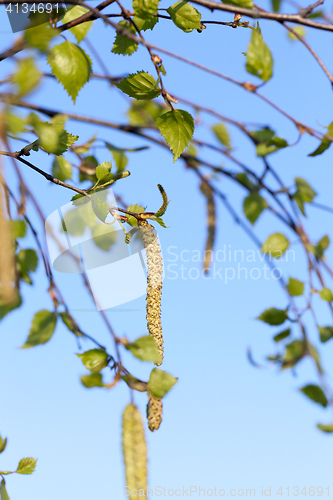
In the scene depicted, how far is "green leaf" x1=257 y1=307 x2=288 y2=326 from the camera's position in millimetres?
823

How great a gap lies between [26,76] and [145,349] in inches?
19.6

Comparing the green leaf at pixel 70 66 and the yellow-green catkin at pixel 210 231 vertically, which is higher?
the green leaf at pixel 70 66

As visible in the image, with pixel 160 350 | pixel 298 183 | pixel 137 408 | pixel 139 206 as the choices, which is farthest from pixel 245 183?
pixel 137 408

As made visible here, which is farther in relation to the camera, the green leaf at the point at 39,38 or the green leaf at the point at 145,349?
the green leaf at the point at 145,349

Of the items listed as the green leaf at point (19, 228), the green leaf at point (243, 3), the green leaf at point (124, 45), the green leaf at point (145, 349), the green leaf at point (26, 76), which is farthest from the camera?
the green leaf at point (19, 228)

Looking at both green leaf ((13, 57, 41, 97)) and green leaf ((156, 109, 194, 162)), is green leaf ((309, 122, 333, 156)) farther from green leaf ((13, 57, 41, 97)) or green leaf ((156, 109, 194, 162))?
green leaf ((13, 57, 41, 97))

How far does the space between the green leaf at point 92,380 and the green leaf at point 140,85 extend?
49 centimetres

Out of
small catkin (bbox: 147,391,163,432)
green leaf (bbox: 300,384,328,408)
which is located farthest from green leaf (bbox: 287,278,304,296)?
small catkin (bbox: 147,391,163,432)

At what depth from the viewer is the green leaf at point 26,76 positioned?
1.36 feet

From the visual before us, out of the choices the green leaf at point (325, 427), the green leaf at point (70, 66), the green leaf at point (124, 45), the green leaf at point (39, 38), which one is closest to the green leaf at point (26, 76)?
the green leaf at point (39, 38)

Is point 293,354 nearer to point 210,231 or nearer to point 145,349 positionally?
point 145,349

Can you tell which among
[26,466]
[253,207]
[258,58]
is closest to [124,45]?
[258,58]

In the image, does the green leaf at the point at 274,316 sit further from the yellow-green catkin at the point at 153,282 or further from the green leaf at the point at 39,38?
the green leaf at the point at 39,38

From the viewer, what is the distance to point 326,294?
82cm
